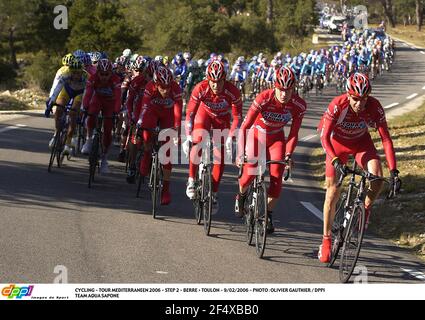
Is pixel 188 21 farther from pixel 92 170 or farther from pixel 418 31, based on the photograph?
pixel 418 31

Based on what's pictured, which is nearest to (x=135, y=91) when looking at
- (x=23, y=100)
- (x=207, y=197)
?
(x=207, y=197)

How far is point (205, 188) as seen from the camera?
1028 cm

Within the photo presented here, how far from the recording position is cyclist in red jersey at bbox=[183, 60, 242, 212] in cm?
1034

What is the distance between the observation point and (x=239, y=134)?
9469 mm

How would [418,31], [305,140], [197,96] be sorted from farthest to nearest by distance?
[418,31] < [305,140] < [197,96]

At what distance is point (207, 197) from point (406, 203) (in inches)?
159

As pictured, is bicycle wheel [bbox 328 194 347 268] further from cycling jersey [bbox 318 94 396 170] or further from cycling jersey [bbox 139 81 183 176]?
cycling jersey [bbox 139 81 183 176]

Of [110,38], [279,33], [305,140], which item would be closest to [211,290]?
[305,140]

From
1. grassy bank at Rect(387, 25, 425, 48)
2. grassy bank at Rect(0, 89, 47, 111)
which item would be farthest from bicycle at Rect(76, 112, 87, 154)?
grassy bank at Rect(387, 25, 425, 48)

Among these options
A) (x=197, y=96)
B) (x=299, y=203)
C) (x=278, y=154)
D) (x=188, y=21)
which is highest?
(x=188, y=21)

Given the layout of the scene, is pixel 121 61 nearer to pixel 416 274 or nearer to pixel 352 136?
pixel 352 136

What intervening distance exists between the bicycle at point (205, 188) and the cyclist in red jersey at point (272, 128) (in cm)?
52

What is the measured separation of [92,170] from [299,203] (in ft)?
11.2

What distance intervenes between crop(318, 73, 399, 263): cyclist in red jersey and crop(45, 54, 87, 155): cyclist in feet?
21.3
